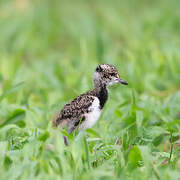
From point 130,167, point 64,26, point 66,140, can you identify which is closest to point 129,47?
point 64,26

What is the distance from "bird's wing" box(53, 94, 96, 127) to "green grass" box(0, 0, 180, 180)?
11.7 inches

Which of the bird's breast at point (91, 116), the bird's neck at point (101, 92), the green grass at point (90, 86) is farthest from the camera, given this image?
the bird's neck at point (101, 92)

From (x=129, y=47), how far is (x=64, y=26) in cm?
296

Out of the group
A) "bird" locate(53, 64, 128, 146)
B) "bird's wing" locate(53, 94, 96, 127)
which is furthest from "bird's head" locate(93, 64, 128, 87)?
"bird's wing" locate(53, 94, 96, 127)

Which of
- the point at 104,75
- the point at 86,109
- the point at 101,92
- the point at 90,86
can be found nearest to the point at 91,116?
the point at 86,109

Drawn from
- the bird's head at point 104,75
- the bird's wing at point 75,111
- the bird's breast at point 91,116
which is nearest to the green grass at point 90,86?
the bird's breast at point 91,116

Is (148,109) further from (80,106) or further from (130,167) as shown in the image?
(130,167)

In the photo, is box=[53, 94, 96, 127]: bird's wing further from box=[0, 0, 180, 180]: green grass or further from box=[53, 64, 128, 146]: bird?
box=[0, 0, 180, 180]: green grass

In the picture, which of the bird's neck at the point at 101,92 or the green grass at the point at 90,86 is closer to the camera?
the green grass at the point at 90,86

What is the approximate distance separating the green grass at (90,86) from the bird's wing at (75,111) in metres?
0.30

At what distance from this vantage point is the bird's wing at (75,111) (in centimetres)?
534

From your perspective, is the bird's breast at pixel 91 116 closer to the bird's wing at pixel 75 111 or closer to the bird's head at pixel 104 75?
the bird's wing at pixel 75 111

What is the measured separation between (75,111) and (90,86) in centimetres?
193

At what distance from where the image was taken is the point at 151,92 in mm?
7777
